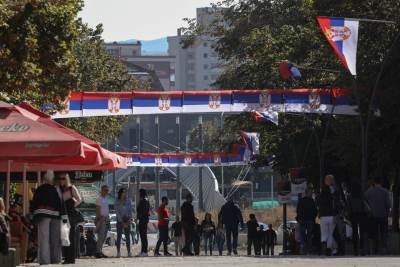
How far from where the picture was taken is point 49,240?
65.3 ft

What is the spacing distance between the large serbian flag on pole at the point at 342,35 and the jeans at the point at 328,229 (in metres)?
5.31

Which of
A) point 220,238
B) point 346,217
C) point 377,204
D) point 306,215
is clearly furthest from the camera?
point 220,238

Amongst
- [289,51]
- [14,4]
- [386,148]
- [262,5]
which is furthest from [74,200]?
[262,5]

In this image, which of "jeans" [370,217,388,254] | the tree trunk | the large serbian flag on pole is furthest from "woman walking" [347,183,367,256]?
the tree trunk

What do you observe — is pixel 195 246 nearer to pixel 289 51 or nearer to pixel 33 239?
pixel 33 239

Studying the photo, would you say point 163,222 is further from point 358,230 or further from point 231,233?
point 358,230

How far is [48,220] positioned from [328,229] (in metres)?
7.66

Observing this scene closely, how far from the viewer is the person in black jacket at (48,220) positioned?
19.8 m

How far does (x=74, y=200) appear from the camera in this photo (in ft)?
70.9

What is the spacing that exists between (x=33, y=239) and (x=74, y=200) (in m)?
2.36

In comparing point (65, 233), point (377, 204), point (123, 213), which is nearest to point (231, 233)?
point (123, 213)

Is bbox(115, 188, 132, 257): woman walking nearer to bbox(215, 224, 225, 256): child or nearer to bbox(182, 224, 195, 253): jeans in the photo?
bbox(182, 224, 195, 253): jeans

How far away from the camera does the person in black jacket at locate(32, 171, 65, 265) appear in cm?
1975

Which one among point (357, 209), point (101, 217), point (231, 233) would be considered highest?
point (357, 209)
